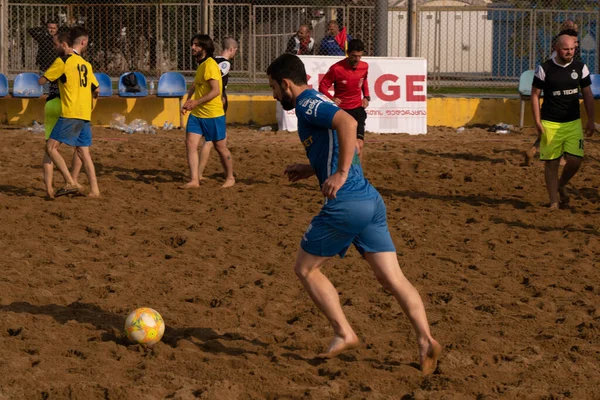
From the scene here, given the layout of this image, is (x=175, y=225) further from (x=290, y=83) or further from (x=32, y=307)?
(x=290, y=83)

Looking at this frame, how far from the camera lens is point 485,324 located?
6.19 m

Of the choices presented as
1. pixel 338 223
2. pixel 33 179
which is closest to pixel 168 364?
pixel 338 223

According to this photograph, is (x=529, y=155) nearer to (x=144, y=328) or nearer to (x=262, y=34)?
(x=144, y=328)

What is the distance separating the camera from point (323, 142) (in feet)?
17.0

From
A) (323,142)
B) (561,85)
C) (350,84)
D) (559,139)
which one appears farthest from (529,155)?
(323,142)

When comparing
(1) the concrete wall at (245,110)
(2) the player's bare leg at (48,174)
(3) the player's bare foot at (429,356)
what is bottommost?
(3) the player's bare foot at (429,356)

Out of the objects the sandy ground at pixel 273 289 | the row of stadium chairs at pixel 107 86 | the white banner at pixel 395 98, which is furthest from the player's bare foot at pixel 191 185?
the row of stadium chairs at pixel 107 86

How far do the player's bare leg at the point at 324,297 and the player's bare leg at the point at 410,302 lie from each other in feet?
0.98

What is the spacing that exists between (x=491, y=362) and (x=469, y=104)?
12.9m

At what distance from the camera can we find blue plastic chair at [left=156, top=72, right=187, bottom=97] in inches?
668

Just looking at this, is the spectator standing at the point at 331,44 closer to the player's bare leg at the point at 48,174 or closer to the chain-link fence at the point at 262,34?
the chain-link fence at the point at 262,34

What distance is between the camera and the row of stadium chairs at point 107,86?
1662cm

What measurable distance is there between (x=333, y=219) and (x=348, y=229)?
98 millimetres

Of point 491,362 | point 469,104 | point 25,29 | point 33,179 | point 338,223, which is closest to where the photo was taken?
point 338,223
